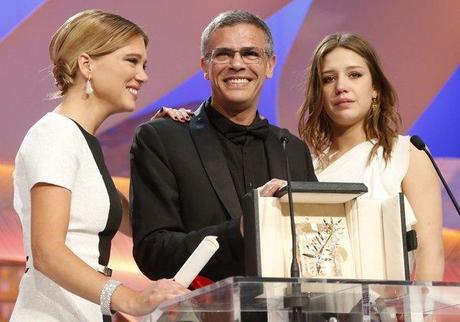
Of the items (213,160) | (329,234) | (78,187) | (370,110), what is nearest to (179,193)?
(213,160)

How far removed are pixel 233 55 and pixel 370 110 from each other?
0.67m

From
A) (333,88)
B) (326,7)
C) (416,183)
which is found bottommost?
(416,183)

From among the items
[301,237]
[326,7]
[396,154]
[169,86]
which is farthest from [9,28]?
[301,237]

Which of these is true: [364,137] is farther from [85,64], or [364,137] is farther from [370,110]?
[85,64]

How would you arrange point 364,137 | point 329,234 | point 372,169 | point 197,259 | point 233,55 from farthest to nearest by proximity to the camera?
point 364,137 < point 372,169 < point 233,55 < point 329,234 < point 197,259

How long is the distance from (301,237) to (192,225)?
49cm

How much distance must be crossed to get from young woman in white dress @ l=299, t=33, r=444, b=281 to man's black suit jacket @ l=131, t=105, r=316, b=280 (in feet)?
1.35

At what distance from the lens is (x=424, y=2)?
14.0 ft

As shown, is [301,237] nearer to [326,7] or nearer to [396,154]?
[396,154]

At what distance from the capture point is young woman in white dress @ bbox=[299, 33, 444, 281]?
2926 millimetres

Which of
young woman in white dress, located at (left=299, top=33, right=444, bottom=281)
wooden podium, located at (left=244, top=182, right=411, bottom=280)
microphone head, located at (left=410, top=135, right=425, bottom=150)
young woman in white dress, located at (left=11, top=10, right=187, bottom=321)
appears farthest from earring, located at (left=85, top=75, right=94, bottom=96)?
young woman in white dress, located at (left=299, top=33, right=444, bottom=281)

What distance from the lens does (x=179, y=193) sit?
2.46 m

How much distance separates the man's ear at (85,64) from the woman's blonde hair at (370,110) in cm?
106

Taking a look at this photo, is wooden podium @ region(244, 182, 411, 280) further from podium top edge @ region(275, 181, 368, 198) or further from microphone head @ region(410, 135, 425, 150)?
microphone head @ region(410, 135, 425, 150)
